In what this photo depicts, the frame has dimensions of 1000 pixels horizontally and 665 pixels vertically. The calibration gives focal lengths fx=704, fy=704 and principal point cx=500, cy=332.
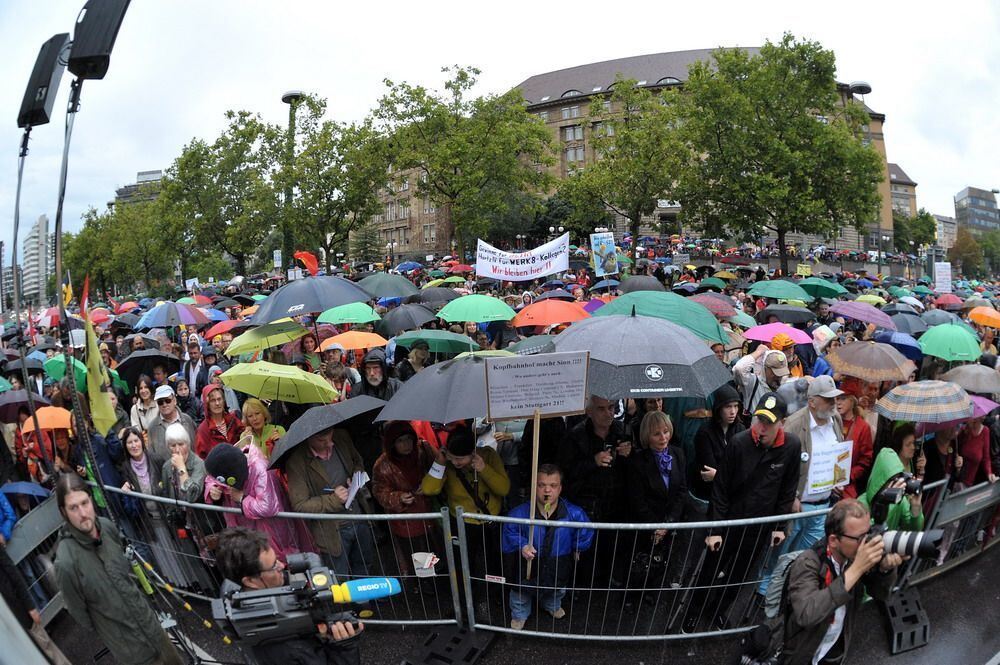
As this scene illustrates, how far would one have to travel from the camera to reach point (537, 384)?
4.35m

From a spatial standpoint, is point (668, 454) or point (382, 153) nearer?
point (668, 454)

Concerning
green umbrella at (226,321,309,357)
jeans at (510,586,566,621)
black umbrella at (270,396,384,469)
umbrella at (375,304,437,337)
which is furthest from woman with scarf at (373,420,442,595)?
umbrella at (375,304,437,337)

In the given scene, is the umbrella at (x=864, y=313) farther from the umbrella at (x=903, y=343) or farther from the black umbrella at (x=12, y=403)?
the black umbrella at (x=12, y=403)

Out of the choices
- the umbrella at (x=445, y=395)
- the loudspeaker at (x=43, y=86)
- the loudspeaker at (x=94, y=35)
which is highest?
the loudspeaker at (x=94, y=35)

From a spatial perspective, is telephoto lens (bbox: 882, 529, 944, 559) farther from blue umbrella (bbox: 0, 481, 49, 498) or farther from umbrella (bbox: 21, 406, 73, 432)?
umbrella (bbox: 21, 406, 73, 432)

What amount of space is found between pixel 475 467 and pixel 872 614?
10.2 feet

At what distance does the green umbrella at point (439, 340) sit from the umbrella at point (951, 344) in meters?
5.15

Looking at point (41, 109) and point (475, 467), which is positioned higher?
point (41, 109)

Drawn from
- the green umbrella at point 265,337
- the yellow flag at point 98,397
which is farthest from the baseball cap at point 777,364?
the yellow flag at point 98,397

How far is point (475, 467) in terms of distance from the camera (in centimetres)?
492

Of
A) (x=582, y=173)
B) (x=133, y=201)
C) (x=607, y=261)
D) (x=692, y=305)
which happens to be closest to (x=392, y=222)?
(x=133, y=201)

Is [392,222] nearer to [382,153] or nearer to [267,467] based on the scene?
[382,153]

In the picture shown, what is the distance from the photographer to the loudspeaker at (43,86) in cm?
220

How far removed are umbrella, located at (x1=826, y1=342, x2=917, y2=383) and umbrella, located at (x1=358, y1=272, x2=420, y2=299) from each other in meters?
7.63
